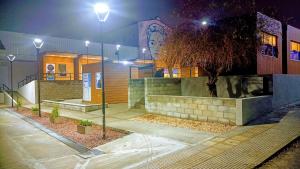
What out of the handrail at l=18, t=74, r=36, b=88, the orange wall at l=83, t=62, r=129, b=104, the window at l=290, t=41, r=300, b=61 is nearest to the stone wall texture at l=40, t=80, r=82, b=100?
the handrail at l=18, t=74, r=36, b=88

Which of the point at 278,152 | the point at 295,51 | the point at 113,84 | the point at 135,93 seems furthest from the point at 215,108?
the point at 295,51

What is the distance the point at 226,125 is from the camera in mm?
9102

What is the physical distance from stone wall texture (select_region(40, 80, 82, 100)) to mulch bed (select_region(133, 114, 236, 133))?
14.8 metres

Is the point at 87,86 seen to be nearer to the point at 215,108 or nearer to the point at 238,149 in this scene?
the point at 215,108

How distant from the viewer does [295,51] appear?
1855 centimetres

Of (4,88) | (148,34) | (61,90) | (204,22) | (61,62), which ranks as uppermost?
(148,34)

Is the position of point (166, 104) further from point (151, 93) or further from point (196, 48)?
point (196, 48)

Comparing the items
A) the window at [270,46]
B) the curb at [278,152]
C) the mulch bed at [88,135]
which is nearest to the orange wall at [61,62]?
the mulch bed at [88,135]

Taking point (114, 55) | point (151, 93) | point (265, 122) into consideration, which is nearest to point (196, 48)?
point (151, 93)

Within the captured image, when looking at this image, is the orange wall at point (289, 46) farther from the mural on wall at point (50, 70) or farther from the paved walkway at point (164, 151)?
the mural on wall at point (50, 70)

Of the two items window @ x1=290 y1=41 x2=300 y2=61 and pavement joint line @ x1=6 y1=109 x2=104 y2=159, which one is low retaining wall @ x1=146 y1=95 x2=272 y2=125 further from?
window @ x1=290 y1=41 x2=300 y2=61

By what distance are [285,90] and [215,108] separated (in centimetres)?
553

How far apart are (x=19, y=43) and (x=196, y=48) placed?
21946 mm

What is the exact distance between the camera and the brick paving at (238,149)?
213 inches
